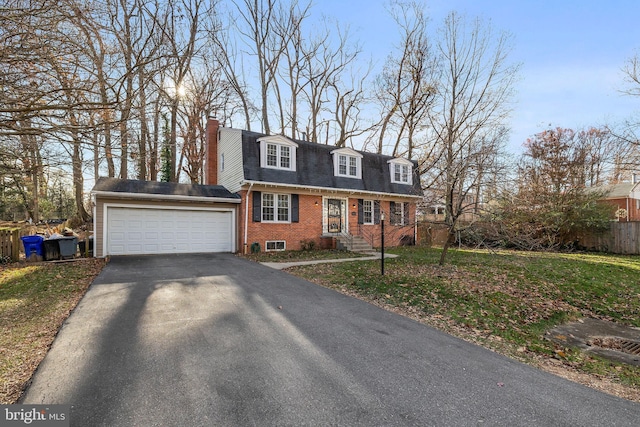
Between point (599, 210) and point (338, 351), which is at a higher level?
point (599, 210)

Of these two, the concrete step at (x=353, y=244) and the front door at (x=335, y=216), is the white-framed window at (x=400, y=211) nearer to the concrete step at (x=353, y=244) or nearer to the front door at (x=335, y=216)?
the concrete step at (x=353, y=244)

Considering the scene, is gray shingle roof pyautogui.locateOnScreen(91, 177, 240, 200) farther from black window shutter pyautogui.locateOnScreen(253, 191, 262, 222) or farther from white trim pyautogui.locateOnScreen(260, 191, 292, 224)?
white trim pyautogui.locateOnScreen(260, 191, 292, 224)

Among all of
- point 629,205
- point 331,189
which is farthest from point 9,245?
point 629,205

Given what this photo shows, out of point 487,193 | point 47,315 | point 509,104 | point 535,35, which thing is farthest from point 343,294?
point 509,104

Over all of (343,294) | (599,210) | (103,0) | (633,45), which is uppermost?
(633,45)

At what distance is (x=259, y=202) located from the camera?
1366 centimetres

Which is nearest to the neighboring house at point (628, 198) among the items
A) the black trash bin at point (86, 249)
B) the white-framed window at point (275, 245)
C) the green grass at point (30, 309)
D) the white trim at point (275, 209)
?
the white trim at point (275, 209)

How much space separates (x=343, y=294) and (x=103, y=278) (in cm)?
598

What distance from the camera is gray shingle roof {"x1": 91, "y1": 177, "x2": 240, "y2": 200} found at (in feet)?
38.1

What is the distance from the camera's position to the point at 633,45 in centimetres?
1361

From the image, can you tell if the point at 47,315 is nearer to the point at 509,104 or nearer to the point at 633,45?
the point at 509,104

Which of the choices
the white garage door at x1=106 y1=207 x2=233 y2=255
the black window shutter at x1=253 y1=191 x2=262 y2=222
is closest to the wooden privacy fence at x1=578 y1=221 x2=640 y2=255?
the black window shutter at x1=253 y1=191 x2=262 y2=222

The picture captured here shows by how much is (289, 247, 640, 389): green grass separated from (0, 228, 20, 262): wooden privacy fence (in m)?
9.67

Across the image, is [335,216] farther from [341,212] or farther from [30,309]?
[30,309]
